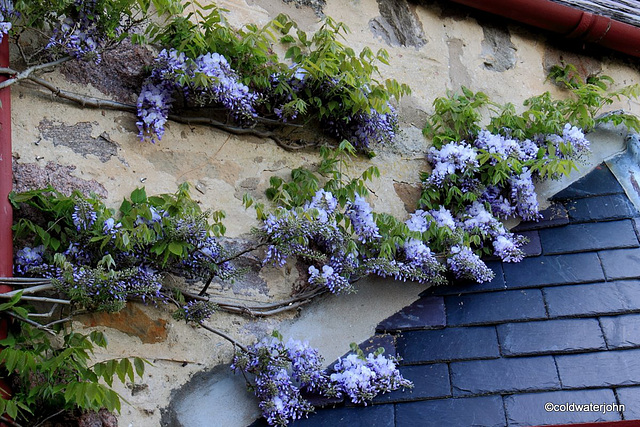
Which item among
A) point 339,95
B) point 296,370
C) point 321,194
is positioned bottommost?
point 296,370

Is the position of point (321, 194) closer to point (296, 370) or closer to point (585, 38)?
point (296, 370)

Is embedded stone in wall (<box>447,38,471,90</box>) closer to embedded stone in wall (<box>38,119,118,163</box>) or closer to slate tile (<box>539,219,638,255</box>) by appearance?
slate tile (<box>539,219,638,255</box>)

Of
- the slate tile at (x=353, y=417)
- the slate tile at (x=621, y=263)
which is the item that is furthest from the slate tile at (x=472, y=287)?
the slate tile at (x=353, y=417)

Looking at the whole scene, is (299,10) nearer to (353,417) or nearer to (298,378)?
(298,378)

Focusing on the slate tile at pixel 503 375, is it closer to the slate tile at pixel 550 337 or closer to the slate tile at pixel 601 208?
the slate tile at pixel 550 337

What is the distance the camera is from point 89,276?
112 inches

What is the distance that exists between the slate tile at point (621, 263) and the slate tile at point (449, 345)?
1.89 ft

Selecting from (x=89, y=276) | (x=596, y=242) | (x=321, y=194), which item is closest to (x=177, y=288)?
(x=89, y=276)

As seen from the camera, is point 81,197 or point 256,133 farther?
point 256,133

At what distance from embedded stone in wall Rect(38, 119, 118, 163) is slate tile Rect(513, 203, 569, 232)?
1.89 m

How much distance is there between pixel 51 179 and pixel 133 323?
617 mm

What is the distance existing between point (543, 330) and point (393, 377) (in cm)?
62

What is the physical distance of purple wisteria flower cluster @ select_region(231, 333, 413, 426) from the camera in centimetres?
319

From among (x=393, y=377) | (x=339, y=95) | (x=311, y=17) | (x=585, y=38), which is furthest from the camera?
(x=585, y=38)
